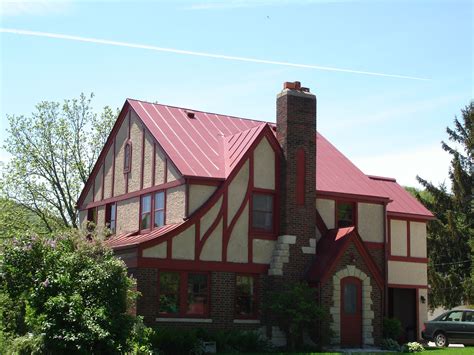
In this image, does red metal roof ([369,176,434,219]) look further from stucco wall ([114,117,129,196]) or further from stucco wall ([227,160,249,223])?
stucco wall ([114,117,129,196])

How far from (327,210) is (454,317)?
724cm

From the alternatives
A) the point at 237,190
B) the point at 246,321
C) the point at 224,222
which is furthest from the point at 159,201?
the point at 246,321

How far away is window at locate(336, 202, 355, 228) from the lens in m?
30.3

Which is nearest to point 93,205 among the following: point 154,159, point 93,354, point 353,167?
point 154,159

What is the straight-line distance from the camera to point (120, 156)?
3259 centimetres

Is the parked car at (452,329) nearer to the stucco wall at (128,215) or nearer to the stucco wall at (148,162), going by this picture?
the stucco wall at (128,215)

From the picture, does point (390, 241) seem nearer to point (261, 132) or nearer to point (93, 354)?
point (261, 132)

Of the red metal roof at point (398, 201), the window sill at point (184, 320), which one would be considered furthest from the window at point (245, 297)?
the red metal roof at point (398, 201)

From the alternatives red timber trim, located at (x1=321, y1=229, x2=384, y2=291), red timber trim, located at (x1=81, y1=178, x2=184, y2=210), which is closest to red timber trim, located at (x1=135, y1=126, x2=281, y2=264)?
red timber trim, located at (x1=81, y1=178, x2=184, y2=210)

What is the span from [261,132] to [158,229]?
17.7ft

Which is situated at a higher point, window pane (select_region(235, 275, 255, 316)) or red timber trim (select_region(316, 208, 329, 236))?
red timber trim (select_region(316, 208, 329, 236))

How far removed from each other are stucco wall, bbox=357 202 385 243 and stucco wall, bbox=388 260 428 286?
2233 millimetres

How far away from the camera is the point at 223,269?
26406mm

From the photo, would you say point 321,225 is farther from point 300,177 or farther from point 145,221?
point 145,221
